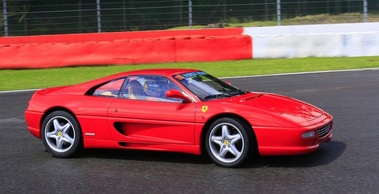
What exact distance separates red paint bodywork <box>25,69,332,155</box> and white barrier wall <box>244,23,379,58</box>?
1117 centimetres

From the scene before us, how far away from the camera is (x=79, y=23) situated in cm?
2023

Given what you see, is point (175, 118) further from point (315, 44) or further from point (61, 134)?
point (315, 44)

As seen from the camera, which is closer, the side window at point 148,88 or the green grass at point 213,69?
the side window at point 148,88

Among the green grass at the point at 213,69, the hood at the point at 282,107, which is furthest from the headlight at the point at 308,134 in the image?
the green grass at the point at 213,69

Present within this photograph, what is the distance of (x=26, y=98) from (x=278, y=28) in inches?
378

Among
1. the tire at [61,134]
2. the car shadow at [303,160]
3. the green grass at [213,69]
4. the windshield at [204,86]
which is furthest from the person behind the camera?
the green grass at [213,69]

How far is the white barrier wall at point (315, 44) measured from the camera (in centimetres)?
1720

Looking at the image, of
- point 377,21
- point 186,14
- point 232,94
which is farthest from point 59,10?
point 232,94

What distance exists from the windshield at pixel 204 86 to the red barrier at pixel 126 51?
10656 mm

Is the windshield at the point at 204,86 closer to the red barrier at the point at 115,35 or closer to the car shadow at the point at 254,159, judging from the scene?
the car shadow at the point at 254,159

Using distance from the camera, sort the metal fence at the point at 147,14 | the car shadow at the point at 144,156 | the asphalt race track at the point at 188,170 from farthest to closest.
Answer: the metal fence at the point at 147,14, the car shadow at the point at 144,156, the asphalt race track at the point at 188,170

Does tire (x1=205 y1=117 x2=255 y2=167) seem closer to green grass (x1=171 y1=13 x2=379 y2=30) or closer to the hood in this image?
the hood

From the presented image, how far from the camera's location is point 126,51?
57.7 feet

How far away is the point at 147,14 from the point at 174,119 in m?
15.5
